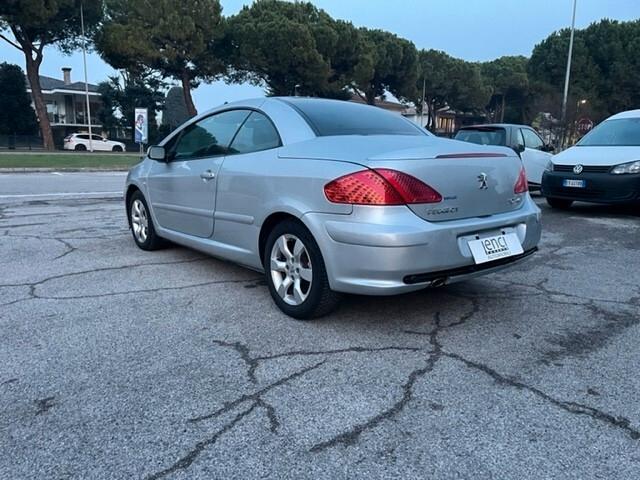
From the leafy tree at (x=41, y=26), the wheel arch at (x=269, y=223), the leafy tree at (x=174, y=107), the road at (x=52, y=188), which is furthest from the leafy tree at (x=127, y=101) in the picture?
the wheel arch at (x=269, y=223)

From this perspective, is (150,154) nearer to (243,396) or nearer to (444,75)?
(243,396)

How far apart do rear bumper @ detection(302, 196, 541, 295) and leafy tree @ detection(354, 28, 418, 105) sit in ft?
119

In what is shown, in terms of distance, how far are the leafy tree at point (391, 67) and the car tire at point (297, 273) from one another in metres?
36.1

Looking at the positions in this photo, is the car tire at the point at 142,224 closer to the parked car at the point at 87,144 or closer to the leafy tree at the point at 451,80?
the parked car at the point at 87,144

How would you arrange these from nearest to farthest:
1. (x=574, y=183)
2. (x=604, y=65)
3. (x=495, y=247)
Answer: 1. (x=495, y=247)
2. (x=574, y=183)
3. (x=604, y=65)

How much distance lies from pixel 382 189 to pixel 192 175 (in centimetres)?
201

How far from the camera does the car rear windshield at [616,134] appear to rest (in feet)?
25.7

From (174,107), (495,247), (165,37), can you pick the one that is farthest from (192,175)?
(174,107)

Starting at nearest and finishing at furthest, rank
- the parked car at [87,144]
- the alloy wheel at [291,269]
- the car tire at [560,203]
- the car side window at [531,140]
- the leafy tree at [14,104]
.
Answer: the alloy wheel at [291,269] < the car tire at [560,203] < the car side window at [531,140] < the parked car at [87,144] < the leafy tree at [14,104]

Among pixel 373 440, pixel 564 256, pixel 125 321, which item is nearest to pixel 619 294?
pixel 564 256

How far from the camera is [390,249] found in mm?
2730

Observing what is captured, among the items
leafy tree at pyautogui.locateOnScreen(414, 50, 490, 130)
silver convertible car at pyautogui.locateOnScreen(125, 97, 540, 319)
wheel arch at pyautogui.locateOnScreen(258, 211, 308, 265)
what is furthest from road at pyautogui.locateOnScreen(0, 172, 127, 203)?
leafy tree at pyautogui.locateOnScreen(414, 50, 490, 130)

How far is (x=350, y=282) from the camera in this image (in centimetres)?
288

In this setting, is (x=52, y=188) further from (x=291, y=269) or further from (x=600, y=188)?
(x=600, y=188)
